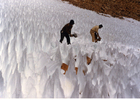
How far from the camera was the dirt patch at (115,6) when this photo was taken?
1323 cm

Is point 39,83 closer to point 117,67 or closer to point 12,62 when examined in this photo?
point 12,62

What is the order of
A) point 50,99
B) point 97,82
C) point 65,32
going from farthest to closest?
point 65,32, point 97,82, point 50,99

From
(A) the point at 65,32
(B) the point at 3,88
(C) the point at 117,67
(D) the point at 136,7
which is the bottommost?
(B) the point at 3,88

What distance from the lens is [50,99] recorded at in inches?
27.2

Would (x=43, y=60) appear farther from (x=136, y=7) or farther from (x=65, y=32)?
(x=136, y=7)

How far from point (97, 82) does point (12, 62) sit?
2.59 ft

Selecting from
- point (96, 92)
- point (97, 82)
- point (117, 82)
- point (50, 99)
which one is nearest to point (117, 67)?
point (117, 82)

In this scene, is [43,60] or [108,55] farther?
[108,55]

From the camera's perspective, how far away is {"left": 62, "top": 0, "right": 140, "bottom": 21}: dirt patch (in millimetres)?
13227

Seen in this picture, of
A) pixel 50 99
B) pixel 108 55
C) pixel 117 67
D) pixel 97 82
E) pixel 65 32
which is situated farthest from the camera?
pixel 65 32

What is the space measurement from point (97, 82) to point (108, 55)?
1218 millimetres

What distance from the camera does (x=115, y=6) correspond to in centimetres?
1454

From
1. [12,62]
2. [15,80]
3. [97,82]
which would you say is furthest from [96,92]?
[12,62]

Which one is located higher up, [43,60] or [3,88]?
[43,60]
